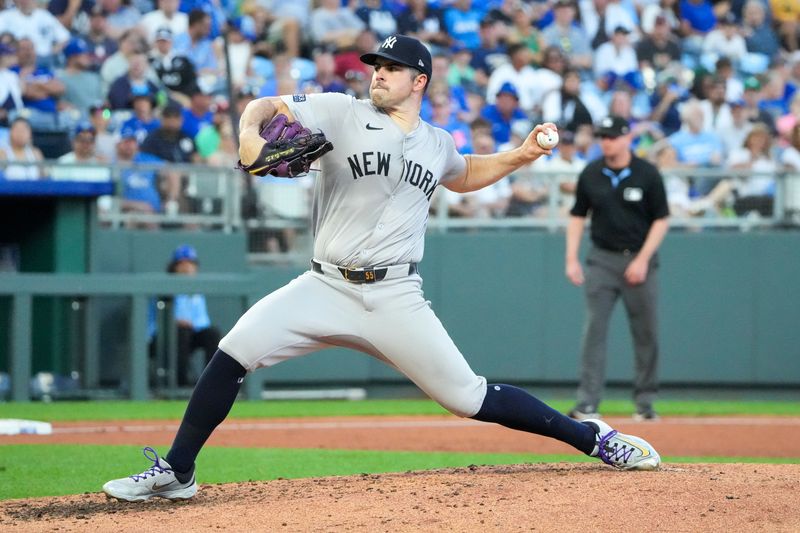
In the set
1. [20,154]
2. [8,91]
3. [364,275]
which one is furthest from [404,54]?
[8,91]

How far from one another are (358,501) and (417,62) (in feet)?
6.25

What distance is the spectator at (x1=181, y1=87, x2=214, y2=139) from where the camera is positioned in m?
13.8

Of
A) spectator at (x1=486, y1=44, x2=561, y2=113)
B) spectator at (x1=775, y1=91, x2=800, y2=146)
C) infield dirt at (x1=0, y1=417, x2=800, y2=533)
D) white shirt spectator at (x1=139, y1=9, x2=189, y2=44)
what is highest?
white shirt spectator at (x1=139, y1=9, x2=189, y2=44)

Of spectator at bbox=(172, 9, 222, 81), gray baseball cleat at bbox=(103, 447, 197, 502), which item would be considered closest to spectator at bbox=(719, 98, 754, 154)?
spectator at bbox=(172, 9, 222, 81)

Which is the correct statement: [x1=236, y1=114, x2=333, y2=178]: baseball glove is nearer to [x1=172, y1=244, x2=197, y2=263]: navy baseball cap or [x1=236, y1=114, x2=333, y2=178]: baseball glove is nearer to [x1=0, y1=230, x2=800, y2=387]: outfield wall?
[x1=172, y1=244, x2=197, y2=263]: navy baseball cap

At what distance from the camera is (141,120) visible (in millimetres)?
13539

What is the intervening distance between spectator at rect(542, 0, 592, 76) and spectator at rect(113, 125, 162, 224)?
6748 mm

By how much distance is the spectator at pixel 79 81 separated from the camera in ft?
44.9

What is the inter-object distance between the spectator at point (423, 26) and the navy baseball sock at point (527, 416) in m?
11.3

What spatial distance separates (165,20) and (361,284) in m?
10.6

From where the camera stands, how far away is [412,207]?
5.40 m

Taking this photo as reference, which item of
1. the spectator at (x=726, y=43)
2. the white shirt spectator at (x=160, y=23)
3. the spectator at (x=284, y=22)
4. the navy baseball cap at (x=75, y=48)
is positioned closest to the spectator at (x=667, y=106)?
the spectator at (x=726, y=43)

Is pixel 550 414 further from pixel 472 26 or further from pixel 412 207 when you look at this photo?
pixel 472 26

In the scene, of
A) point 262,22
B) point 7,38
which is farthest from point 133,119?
point 262,22
